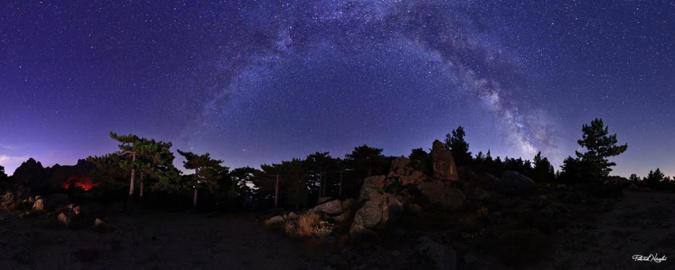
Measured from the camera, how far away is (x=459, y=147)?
1660 inches

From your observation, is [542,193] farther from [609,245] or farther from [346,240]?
[346,240]

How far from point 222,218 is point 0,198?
1278 centimetres

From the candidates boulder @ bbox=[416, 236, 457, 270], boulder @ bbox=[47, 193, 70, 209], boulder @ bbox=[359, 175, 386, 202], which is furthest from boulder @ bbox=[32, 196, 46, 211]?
boulder @ bbox=[416, 236, 457, 270]

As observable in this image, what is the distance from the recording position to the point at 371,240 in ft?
59.6

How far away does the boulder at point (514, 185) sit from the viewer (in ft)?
87.1

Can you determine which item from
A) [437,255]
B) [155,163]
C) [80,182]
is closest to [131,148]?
[155,163]

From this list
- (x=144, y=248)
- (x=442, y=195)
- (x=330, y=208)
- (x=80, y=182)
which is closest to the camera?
(x=144, y=248)

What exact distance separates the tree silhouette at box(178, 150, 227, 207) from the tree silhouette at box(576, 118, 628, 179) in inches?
1378

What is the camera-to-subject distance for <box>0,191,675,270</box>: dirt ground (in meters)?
13.9

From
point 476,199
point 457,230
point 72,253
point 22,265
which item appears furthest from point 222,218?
point 476,199

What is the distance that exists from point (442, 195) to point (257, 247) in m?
12.2

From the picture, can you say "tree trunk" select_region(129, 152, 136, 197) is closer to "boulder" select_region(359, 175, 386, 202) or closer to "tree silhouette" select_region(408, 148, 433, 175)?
"boulder" select_region(359, 175, 386, 202)

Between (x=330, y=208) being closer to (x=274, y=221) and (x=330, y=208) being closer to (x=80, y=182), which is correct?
(x=274, y=221)

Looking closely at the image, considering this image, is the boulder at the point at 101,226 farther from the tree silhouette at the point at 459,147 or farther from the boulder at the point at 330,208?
the tree silhouette at the point at 459,147
